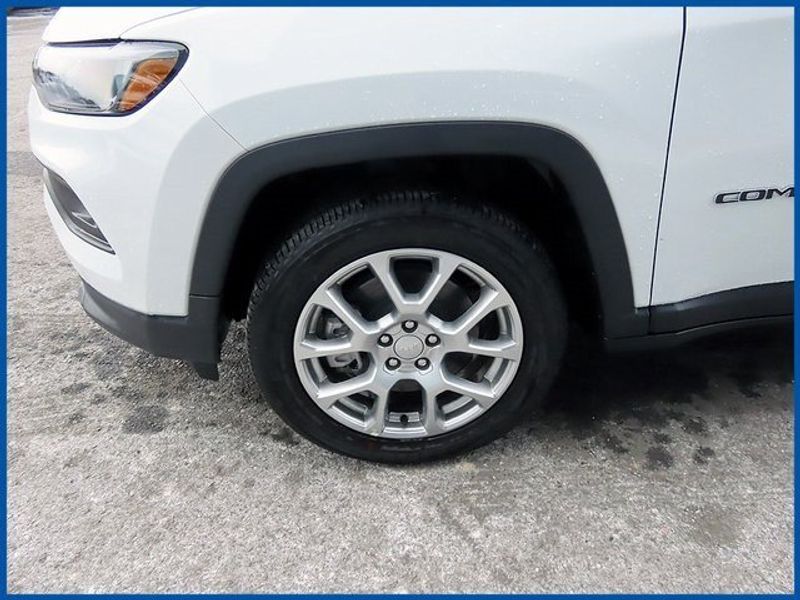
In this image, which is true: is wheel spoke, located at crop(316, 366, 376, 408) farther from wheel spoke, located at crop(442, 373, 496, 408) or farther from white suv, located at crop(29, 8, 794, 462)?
wheel spoke, located at crop(442, 373, 496, 408)

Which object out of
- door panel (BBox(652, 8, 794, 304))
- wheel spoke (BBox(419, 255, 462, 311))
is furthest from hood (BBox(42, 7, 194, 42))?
door panel (BBox(652, 8, 794, 304))

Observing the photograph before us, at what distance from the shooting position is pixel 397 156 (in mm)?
1729

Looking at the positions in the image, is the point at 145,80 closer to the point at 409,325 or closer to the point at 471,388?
the point at 409,325

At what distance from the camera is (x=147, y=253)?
1852mm

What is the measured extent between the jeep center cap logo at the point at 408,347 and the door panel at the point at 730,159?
69 centimetres

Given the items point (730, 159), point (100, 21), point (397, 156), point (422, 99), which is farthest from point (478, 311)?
point (100, 21)

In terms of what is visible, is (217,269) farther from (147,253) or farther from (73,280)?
(73,280)

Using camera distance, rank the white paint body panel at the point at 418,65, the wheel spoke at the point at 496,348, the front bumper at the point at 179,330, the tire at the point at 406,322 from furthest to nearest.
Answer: the wheel spoke at the point at 496,348 → the front bumper at the point at 179,330 → the tire at the point at 406,322 → the white paint body panel at the point at 418,65

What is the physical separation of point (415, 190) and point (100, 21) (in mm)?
914

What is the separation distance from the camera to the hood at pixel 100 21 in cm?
169

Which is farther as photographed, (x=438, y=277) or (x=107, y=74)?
(x=438, y=277)

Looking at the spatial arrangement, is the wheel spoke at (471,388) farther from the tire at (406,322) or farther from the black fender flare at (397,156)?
the black fender flare at (397,156)

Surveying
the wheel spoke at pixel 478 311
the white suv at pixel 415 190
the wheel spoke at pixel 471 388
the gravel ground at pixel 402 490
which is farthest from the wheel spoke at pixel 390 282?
the gravel ground at pixel 402 490

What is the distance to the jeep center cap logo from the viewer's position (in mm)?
2012
